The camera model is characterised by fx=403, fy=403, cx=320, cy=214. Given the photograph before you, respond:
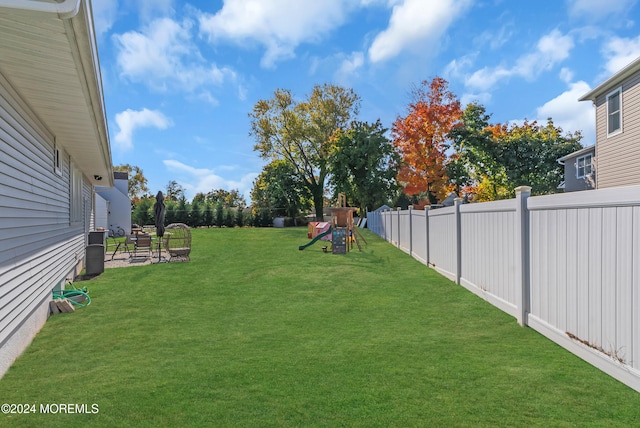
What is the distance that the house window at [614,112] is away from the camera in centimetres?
1306

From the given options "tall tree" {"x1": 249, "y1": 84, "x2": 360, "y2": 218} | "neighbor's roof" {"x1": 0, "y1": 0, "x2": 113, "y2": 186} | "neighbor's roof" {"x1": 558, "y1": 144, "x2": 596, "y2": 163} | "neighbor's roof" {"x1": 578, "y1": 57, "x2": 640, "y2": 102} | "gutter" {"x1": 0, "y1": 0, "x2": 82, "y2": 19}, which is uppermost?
"tall tree" {"x1": 249, "y1": 84, "x2": 360, "y2": 218}

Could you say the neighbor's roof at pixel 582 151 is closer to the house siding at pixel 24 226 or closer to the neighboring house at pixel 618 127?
the neighboring house at pixel 618 127

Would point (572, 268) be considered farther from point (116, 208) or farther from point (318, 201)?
point (318, 201)

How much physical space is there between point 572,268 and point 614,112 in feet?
42.2

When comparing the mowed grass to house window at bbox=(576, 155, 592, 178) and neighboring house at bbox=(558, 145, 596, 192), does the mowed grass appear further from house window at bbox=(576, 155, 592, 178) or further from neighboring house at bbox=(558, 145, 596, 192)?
house window at bbox=(576, 155, 592, 178)

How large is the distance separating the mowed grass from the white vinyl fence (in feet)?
0.70

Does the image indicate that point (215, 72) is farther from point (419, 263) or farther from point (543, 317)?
point (543, 317)

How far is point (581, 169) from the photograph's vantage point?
1959 cm

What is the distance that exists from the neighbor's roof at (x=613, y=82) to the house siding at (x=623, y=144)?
154 mm

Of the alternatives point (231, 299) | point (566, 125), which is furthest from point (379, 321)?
point (566, 125)

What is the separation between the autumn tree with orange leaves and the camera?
3070 cm

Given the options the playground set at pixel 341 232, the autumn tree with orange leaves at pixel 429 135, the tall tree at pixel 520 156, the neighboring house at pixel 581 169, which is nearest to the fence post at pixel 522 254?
the playground set at pixel 341 232

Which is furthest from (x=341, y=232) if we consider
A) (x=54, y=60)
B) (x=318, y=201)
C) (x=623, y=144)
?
(x=318, y=201)

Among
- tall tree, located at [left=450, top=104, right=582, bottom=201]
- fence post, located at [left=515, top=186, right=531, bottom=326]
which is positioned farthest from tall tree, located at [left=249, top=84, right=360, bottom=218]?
fence post, located at [left=515, top=186, right=531, bottom=326]
